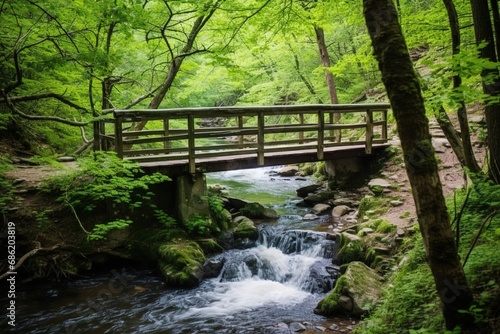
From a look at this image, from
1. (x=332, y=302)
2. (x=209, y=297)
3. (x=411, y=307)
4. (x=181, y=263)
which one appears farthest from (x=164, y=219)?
(x=411, y=307)

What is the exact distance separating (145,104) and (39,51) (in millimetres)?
4189

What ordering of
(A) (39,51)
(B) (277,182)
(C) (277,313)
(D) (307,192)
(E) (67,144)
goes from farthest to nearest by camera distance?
(B) (277,182) → (D) (307,192) → (E) (67,144) → (A) (39,51) → (C) (277,313)

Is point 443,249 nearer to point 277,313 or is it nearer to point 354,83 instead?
point 277,313

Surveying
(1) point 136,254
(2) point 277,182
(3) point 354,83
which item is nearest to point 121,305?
(1) point 136,254

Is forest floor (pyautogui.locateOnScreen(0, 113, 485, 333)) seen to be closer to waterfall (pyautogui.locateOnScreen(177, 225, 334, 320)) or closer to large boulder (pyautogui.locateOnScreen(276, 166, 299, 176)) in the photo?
waterfall (pyautogui.locateOnScreen(177, 225, 334, 320))

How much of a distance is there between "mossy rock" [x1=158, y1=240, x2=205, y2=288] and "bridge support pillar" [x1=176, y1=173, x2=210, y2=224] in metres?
0.80

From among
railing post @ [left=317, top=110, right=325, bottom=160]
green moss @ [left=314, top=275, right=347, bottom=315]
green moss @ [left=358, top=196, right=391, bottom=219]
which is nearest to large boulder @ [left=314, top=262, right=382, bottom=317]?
green moss @ [left=314, top=275, right=347, bottom=315]

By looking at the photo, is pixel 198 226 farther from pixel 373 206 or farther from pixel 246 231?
pixel 373 206

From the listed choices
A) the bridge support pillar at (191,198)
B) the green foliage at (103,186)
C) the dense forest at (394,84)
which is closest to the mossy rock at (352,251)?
the dense forest at (394,84)

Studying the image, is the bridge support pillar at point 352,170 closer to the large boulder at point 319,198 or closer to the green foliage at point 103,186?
the large boulder at point 319,198

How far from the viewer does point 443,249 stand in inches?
103

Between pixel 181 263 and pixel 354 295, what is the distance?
11.1ft

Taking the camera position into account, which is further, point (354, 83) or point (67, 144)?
point (354, 83)

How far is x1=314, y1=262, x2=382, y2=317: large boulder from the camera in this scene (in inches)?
208
